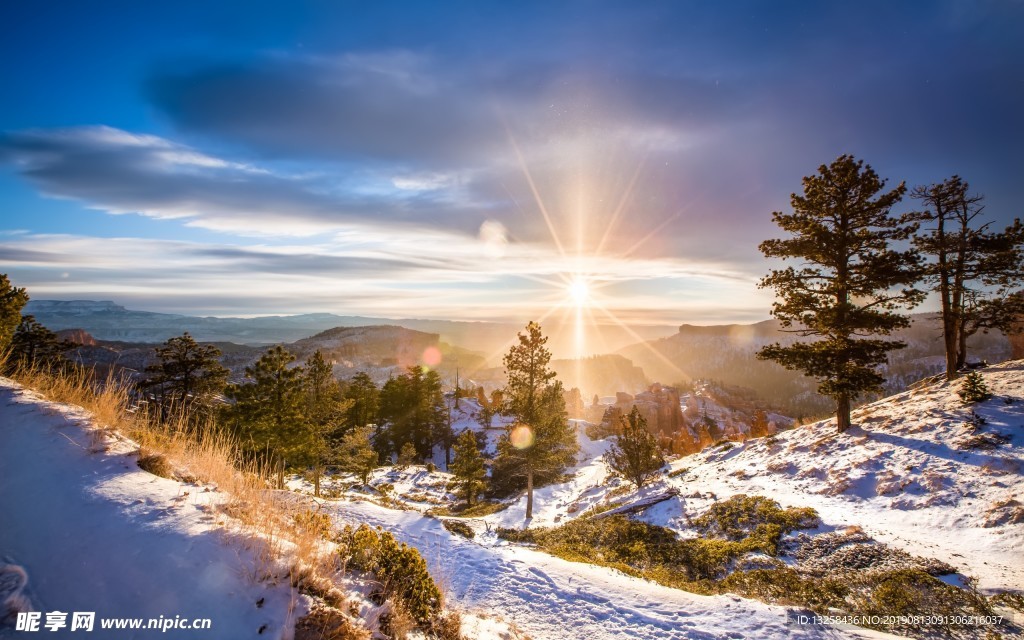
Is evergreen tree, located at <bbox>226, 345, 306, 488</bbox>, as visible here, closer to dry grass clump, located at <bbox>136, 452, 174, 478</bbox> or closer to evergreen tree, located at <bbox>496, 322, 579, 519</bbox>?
evergreen tree, located at <bbox>496, 322, 579, 519</bbox>

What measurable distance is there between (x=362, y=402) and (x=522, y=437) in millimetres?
30863

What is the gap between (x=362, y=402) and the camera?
48594 millimetres

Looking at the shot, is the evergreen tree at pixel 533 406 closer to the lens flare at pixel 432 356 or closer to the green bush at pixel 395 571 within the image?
the green bush at pixel 395 571

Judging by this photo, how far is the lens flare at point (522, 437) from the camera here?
23.8 m

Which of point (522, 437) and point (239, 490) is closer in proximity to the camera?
point (239, 490)

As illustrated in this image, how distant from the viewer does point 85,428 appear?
574cm

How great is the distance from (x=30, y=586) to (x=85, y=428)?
354 centimetres

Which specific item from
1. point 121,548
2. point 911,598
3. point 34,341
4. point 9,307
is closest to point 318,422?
point 9,307

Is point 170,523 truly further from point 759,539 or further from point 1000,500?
point 1000,500

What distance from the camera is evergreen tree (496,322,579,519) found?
23.8m

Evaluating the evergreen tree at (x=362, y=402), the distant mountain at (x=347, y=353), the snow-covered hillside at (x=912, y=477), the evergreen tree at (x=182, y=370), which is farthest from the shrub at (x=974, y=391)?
the distant mountain at (x=347, y=353)

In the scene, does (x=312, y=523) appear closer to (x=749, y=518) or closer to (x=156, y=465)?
(x=156, y=465)

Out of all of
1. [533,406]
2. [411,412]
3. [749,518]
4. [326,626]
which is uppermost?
[326,626]

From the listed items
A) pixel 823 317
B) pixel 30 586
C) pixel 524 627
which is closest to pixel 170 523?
pixel 30 586
